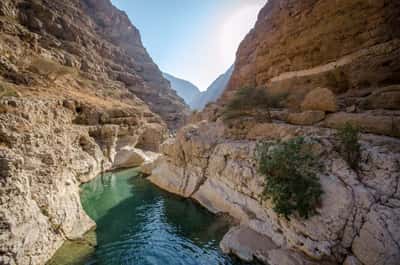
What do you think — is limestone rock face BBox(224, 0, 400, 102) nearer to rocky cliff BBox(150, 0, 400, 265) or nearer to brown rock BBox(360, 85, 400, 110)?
rocky cliff BBox(150, 0, 400, 265)

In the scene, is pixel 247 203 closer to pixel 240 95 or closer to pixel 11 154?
pixel 240 95

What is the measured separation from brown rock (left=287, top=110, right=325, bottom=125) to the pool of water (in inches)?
300

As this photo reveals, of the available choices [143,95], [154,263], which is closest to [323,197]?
[154,263]

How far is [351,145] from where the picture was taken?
805cm

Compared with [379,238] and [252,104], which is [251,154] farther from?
[379,238]

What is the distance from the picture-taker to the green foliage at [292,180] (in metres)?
7.46

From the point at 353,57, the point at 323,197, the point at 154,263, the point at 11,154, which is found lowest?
the point at 154,263

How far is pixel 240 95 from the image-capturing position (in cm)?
1535

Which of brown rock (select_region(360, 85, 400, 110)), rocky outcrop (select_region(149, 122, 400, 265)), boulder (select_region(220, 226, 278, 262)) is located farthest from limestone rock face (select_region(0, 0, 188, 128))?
brown rock (select_region(360, 85, 400, 110))

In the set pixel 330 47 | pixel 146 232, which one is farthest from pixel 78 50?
pixel 330 47

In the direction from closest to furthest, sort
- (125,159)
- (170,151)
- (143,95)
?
(170,151) → (125,159) → (143,95)

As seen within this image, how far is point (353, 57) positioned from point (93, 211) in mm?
22736

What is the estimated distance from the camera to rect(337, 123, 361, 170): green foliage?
7.93 meters

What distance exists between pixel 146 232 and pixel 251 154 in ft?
23.5
